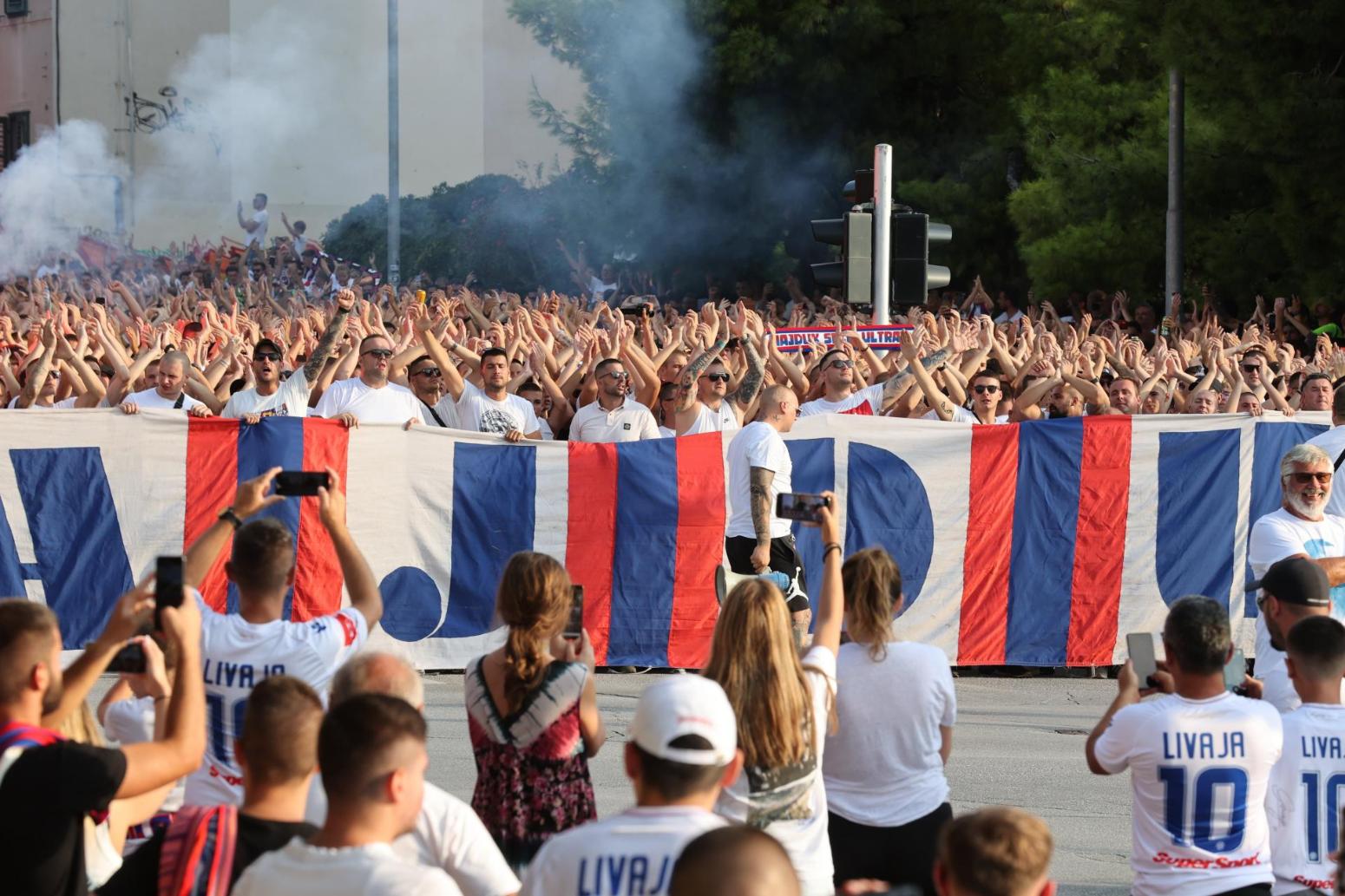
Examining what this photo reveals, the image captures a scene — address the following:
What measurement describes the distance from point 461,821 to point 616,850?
555mm

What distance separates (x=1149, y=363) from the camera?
13.9 metres

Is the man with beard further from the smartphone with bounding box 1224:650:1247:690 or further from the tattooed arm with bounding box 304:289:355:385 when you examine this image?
the tattooed arm with bounding box 304:289:355:385

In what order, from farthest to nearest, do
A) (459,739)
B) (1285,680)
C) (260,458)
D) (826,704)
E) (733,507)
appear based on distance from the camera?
(260,458) → (733,507) → (459,739) → (1285,680) → (826,704)

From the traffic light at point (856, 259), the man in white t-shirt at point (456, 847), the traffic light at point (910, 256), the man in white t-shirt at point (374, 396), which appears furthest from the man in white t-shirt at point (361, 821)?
the traffic light at point (910, 256)

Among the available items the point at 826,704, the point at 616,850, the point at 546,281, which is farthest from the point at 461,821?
the point at 546,281

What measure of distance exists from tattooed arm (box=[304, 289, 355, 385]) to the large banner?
563mm

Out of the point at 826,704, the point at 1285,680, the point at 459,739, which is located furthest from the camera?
the point at 459,739

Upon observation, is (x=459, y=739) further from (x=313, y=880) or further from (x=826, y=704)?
(x=313, y=880)

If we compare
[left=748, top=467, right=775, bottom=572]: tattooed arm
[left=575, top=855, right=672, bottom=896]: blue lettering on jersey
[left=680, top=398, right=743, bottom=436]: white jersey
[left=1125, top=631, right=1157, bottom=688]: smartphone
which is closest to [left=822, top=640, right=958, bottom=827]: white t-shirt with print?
[left=1125, top=631, right=1157, bottom=688]: smartphone

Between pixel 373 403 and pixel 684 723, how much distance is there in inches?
319

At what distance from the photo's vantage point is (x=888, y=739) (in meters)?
5.32

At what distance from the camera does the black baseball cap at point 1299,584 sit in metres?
5.84

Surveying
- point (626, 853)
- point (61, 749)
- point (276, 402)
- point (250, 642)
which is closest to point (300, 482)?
point (250, 642)

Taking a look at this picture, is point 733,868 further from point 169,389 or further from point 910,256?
point 910,256
